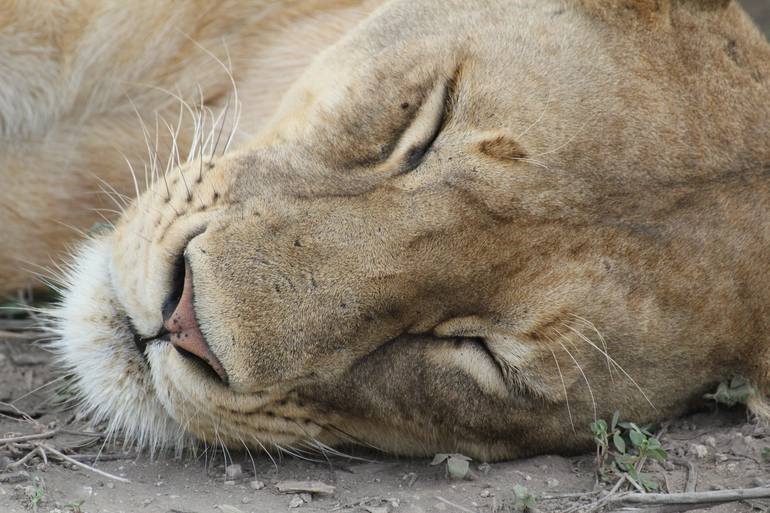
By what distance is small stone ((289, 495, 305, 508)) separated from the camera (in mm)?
3010

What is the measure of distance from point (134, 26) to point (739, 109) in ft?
6.96

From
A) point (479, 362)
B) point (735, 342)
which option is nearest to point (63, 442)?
point (479, 362)

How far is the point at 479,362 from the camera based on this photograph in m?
3.14

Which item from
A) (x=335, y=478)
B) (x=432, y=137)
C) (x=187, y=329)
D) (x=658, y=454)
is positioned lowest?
(x=335, y=478)

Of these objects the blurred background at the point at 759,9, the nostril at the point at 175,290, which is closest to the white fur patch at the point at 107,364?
the nostril at the point at 175,290

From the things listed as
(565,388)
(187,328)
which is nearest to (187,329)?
(187,328)

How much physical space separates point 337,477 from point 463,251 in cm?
74

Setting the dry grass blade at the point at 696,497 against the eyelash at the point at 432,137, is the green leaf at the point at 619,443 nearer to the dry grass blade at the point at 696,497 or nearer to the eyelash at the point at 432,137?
the dry grass blade at the point at 696,497

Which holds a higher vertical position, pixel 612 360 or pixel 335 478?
pixel 612 360

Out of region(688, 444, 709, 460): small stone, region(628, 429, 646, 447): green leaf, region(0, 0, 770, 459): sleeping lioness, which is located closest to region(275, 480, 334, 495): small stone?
region(0, 0, 770, 459): sleeping lioness

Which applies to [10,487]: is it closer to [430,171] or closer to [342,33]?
[430,171]

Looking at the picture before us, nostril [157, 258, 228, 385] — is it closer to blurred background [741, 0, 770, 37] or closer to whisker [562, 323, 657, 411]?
whisker [562, 323, 657, 411]

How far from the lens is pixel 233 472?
316cm

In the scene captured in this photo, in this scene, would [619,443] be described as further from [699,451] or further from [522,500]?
[522,500]
